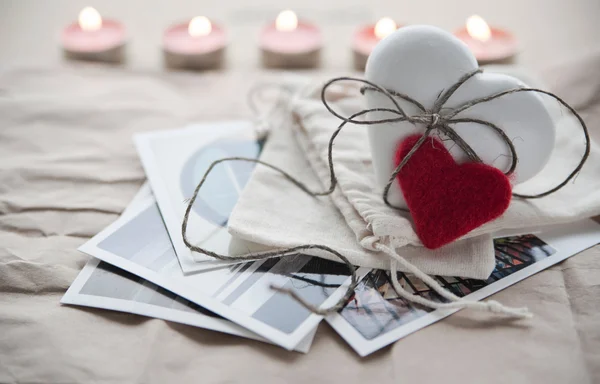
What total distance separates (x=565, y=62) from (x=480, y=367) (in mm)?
622

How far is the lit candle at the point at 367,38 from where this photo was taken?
3.44 ft

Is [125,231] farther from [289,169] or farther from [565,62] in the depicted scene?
[565,62]

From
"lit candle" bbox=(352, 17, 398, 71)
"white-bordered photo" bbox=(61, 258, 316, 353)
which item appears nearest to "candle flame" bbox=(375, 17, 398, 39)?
"lit candle" bbox=(352, 17, 398, 71)

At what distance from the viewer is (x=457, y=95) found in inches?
24.4

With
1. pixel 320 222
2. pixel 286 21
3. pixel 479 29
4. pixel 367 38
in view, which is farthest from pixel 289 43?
pixel 320 222

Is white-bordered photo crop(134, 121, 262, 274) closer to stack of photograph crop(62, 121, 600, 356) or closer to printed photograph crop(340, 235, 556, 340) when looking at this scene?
stack of photograph crop(62, 121, 600, 356)

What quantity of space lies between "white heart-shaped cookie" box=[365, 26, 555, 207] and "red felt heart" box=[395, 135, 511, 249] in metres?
0.03

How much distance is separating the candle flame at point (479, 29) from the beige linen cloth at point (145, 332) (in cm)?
28

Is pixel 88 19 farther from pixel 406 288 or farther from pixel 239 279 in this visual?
pixel 406 288

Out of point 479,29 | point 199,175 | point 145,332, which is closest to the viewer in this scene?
point 145,332

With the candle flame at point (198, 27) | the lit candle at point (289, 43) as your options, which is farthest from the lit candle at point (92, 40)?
the lit candle at point (289, 43)

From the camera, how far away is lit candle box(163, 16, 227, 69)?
1075 mm

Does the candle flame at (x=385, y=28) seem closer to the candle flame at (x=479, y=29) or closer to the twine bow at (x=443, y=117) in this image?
the candle flame at (x=479, y=29)

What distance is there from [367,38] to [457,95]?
0.51 metres
